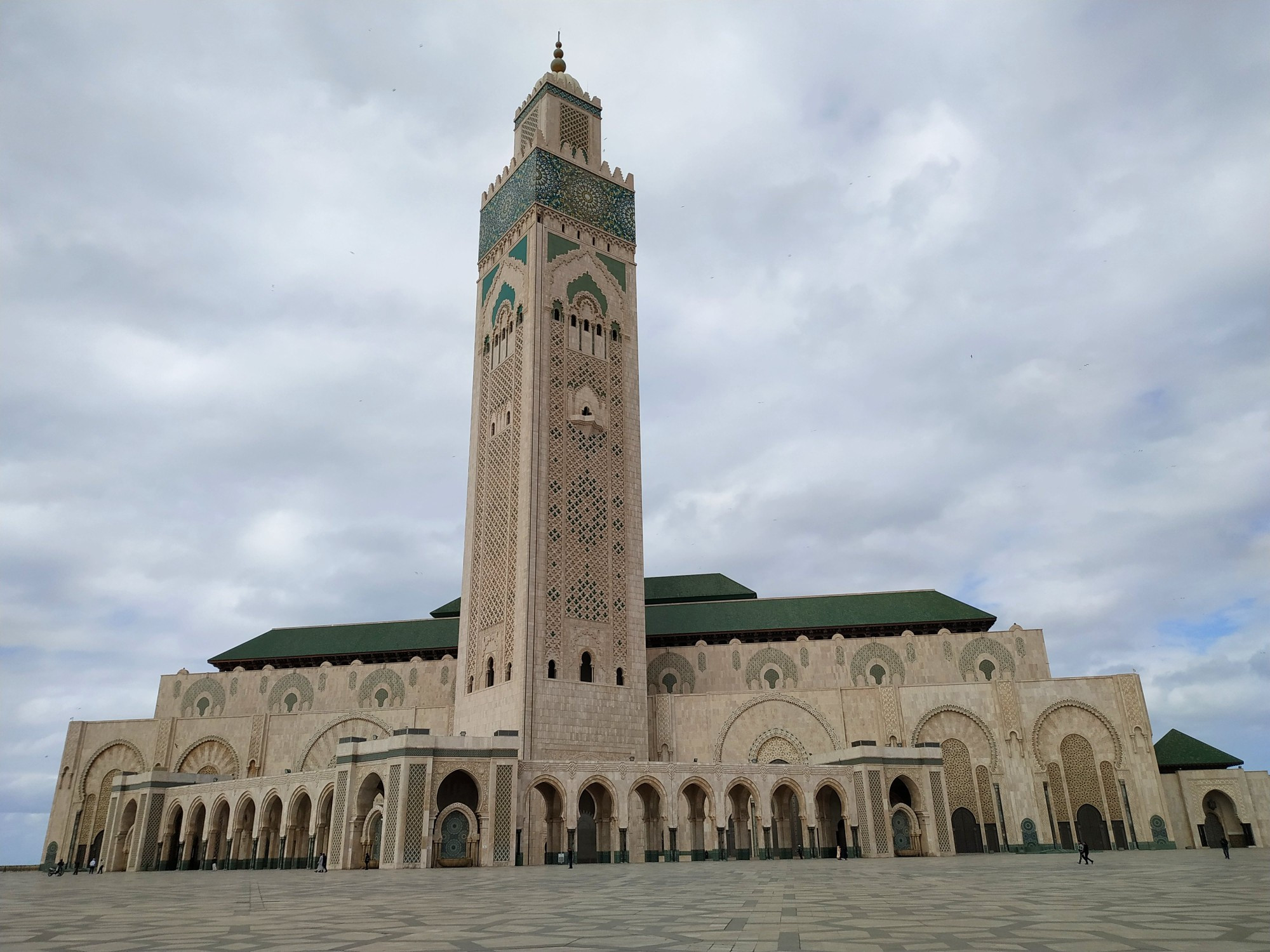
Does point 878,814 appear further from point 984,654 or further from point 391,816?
point 391,816

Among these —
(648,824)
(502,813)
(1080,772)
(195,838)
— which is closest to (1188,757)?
(1080,772)

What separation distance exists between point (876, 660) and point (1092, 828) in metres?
8.41

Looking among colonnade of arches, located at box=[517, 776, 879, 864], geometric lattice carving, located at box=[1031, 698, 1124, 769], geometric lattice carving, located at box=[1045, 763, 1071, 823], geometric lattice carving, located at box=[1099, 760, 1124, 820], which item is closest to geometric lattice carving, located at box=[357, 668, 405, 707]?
colonnade of arches, located at box=[517, 776, 879, 864]

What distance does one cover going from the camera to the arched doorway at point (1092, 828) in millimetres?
29172

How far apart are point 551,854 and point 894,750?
10947 millimetres

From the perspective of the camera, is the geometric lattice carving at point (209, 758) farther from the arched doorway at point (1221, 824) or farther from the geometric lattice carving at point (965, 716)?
the arched doorway at point (1221, 824)

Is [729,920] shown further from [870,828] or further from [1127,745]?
[1127,745]

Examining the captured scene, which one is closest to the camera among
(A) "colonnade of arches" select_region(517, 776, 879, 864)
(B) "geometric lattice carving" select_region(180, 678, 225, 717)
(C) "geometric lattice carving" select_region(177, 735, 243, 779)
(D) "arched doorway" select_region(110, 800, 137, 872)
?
(A) "colonnade of arches" select_region(517, 776, 879, 864)

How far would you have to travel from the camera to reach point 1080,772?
3008 centimetres

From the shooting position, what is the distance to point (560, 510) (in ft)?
100.0

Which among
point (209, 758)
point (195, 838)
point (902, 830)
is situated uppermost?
point (209, 758)

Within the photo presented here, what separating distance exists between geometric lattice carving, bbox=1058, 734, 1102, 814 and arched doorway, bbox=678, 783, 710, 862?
477 inches

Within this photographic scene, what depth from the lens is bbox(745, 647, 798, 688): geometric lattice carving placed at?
110 ft

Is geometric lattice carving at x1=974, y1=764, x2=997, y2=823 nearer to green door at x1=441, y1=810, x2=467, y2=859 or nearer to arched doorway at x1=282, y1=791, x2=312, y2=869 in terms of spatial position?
green door at x1=441, y1=810, x2=467, y2=859
